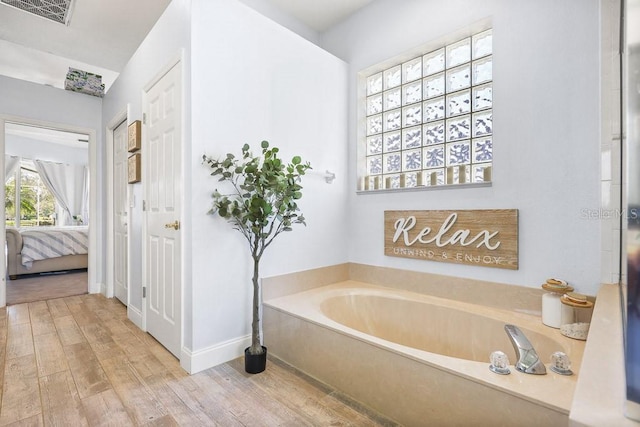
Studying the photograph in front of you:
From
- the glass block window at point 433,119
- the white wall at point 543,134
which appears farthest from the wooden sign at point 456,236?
the glass block window at point 433,119

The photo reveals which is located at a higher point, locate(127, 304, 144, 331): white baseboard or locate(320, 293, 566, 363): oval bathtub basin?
locate(320, 293, 566, 363): oval bathtub basin

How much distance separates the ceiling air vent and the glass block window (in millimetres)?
2765

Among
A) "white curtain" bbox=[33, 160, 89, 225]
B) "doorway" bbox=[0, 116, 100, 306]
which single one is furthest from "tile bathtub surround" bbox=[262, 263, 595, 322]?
"white curtain" bbox=[33, 160, 89, 225]

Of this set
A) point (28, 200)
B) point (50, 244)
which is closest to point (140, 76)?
point (50, 244)

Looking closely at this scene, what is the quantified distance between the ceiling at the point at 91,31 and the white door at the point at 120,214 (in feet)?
3.02

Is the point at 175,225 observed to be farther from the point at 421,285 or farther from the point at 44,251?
the point at 44,251

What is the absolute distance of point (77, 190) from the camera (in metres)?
7.45

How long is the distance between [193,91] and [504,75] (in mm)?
1936

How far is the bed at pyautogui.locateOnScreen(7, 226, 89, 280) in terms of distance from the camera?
13.9 ft

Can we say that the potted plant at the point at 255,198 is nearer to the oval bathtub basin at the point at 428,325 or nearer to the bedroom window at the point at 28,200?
the oval bathtub basin at the point at 428,325

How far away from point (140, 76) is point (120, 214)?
1.54 m

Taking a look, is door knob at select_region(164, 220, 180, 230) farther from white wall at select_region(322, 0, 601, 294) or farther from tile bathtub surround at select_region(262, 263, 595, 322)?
white wall at select_region(322, 0, 601, 294)

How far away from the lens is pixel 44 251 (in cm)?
439

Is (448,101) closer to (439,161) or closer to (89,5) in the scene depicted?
(439,161)
